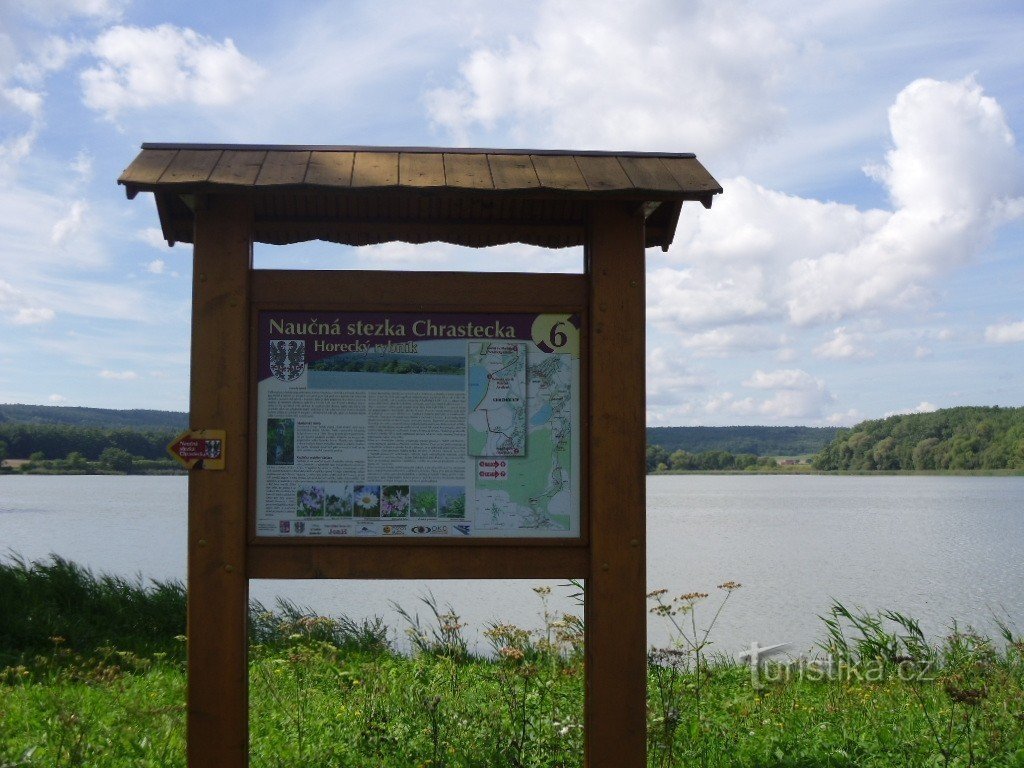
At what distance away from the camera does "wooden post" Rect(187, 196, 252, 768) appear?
4.25 meters

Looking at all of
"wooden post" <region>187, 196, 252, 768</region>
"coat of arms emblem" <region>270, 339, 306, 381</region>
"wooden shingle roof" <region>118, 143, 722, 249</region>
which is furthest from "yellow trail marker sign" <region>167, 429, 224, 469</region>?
"wooden shingle roof" <region>118, 143, 722, 249</region>

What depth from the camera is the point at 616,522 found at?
4309 mm

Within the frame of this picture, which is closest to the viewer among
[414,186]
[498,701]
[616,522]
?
[414,186]

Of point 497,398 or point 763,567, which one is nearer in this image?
point 497,398

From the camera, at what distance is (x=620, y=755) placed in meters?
4.35

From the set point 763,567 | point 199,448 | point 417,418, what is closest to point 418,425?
point 417,418

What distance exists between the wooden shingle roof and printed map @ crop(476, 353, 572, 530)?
89cm

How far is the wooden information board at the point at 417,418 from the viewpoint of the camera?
4.26 meters

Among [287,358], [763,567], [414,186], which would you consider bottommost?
[763,567]

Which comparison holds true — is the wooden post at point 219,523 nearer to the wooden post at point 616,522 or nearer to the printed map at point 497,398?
the printed map at point 497,398

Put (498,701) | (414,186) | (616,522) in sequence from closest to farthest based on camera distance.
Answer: (414,186)
(616,522)
(498,701)

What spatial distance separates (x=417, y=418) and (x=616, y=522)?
1.09 metres

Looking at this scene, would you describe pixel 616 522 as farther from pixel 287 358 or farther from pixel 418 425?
pixel 287 358

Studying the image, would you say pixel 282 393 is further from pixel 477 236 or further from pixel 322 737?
pixel 322 737
